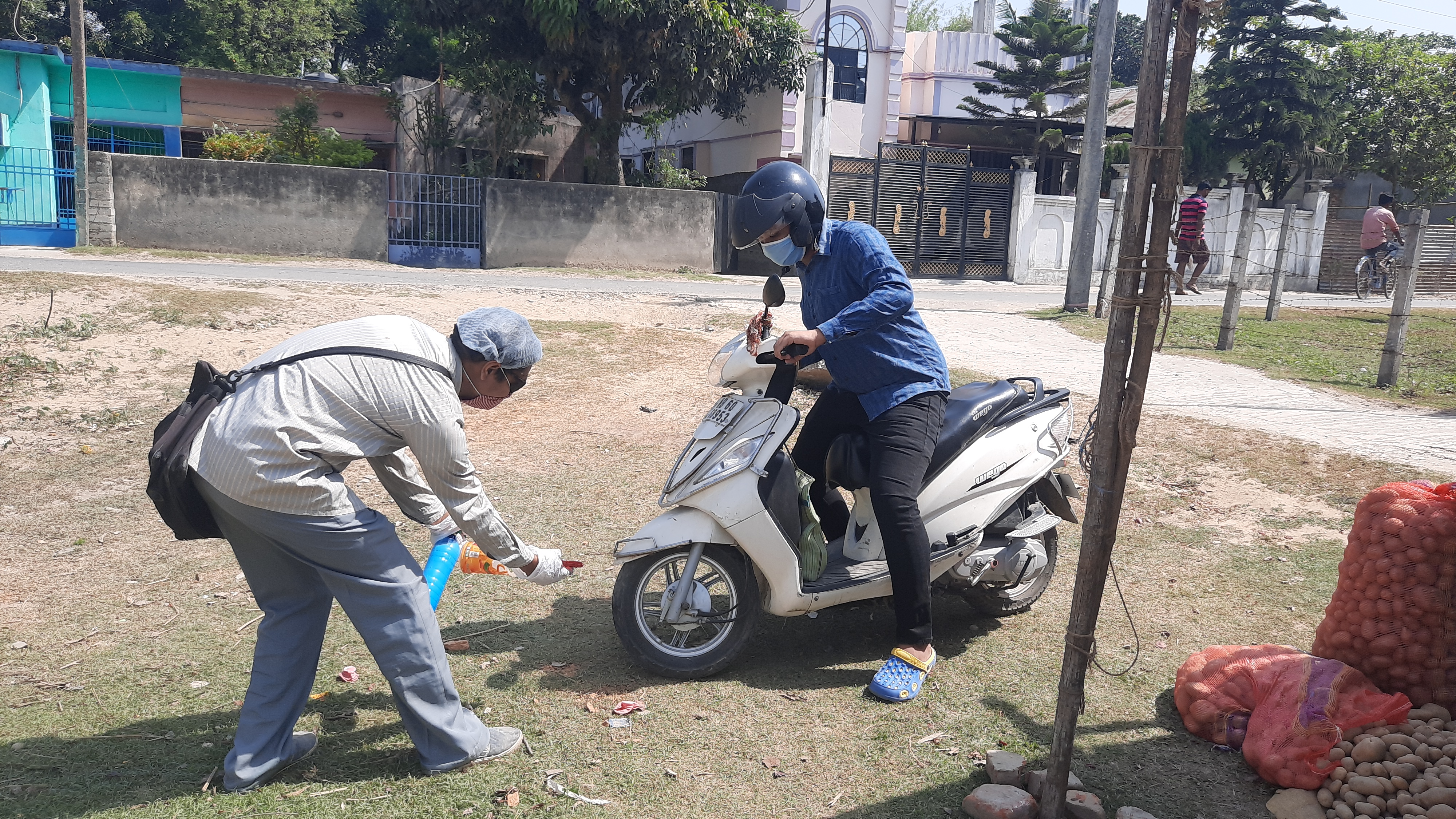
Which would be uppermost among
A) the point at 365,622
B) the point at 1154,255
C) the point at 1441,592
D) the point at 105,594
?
the point at 1154,255

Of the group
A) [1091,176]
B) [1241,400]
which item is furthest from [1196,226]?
[1241,400]

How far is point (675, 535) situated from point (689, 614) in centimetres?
30

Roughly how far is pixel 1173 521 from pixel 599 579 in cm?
333

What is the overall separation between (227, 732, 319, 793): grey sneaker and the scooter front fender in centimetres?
114

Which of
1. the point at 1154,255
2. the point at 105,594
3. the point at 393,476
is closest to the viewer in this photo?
the point at 1154,255

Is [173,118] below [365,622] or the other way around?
the other way around

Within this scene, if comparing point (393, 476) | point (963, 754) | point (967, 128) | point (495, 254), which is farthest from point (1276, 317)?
point (967, 128)

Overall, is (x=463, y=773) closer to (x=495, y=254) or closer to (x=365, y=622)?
(x=365, y=622)

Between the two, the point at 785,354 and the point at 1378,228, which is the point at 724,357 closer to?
the point at 785,354

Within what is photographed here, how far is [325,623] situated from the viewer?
3.13 m

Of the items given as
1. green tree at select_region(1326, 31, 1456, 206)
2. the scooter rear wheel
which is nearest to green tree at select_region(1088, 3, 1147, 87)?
green tree at select_region(1326, 31, 1456, 206)

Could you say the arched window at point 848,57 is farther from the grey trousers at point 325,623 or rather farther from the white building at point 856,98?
the grey trousers at point 325,623

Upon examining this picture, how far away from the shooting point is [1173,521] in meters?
5.75

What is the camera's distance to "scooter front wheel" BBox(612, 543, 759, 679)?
3.64 metres
